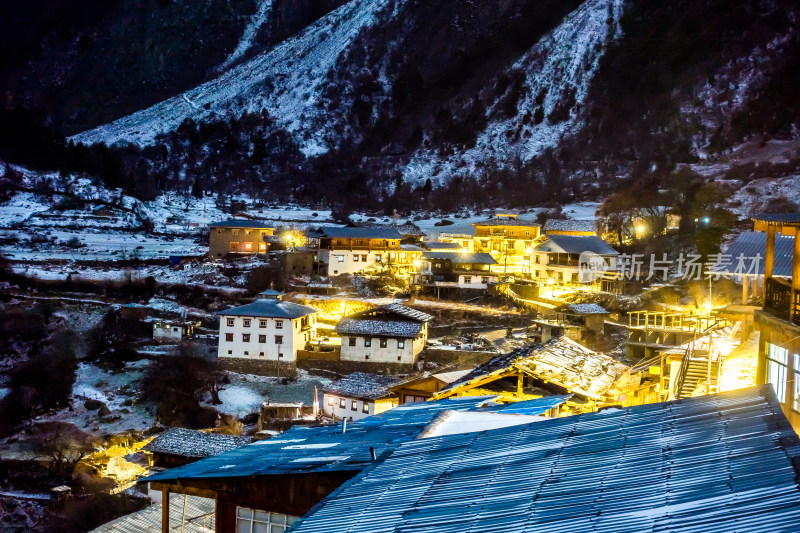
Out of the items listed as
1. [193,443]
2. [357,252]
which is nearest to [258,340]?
[357,252]

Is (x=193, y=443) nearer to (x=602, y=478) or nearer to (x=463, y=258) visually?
(x=602, y=478)

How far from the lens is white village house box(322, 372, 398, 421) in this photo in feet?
70.8

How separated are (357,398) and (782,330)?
50.7 ft

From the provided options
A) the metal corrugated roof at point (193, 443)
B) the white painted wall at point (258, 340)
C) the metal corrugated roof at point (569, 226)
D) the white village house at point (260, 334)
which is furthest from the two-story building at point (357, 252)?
the metal corrugated roof at point (193, 443)

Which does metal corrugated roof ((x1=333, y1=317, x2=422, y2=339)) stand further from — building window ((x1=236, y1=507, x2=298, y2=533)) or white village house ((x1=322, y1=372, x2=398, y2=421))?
building window ((x1=236, y1=507, x2=298, y2=533))

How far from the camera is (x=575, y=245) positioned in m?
38.9

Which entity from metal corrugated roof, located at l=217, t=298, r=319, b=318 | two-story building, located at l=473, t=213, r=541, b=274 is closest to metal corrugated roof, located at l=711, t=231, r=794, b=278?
metal corrugated roof, located at l=217, t=298, r=319, b=318

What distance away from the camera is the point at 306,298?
35812mm

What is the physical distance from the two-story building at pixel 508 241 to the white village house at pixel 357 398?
2039 centimetres

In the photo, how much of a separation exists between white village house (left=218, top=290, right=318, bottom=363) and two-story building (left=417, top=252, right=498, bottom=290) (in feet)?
33.0

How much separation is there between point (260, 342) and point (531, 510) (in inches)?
1042

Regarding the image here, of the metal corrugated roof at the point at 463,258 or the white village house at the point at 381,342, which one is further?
the metal corrugated roof at the point at 463,258

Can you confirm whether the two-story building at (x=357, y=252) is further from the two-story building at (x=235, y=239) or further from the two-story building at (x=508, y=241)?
the two-story building at (x=235, y=239)

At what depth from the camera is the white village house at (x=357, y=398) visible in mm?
21592
